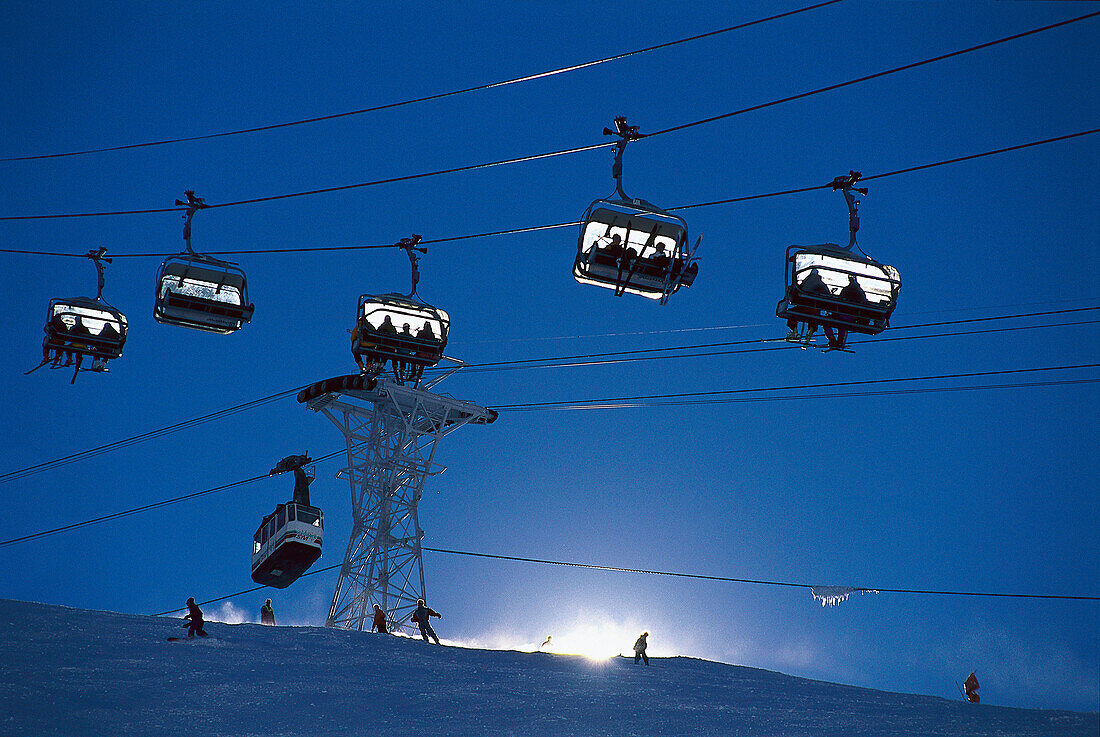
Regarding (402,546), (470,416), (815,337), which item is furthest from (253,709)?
(470,416)

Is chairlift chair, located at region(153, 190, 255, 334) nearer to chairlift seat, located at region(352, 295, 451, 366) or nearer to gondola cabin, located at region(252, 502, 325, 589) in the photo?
chairlift seat, located at region(352, 295, 451, 366)

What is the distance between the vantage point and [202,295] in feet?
72.8

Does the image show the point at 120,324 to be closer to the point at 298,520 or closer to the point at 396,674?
the point at 396,674

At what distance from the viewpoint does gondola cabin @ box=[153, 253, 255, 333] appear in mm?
21938

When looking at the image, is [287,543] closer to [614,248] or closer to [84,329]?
[84,329]

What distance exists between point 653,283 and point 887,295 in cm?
342

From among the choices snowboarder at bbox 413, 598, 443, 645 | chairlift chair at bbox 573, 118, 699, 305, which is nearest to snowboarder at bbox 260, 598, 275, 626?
snowboarder at bbox 413, 598, 443, 645

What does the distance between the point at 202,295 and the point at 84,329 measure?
4.11 meters

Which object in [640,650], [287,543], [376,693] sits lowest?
[376,693]

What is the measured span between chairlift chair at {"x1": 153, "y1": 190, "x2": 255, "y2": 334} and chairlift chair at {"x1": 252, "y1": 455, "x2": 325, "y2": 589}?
1956cm

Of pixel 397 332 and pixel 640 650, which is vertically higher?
pixel 397 332

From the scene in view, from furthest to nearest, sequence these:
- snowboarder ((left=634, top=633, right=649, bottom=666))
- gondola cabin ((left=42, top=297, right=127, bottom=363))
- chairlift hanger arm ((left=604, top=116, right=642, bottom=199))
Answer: snowboarder ((left=634, top=633, right=649, bottom=666)) → gondola cabin ((left=42, top=297, right=127, bottom=363)) → chairlift hanger arm ((left=604, top=116, right=642, bottom=199))

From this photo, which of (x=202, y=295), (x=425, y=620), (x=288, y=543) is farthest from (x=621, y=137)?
(x=288, y=543)

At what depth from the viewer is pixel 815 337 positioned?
1816 centimetres
